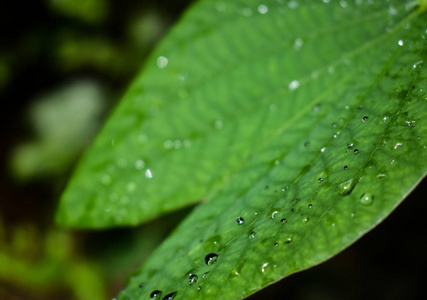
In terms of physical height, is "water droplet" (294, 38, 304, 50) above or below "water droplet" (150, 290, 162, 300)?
above

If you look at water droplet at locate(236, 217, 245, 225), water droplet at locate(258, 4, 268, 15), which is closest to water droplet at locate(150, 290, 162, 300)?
water droplet at locate(236, 217, 245, 225)

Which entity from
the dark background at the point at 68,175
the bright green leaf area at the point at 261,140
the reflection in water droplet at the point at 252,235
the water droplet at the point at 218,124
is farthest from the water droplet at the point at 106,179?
the dark background at the point at 68,175

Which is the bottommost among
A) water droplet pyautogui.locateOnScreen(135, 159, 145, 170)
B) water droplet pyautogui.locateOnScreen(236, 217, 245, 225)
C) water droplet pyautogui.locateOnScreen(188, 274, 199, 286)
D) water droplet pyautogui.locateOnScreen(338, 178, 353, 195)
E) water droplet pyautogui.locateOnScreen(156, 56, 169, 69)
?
water droplet pyautogui.locateOnScreen(135, 159, 145, 170)

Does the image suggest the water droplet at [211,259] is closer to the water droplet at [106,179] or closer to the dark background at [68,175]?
the water droplet at [106,179]

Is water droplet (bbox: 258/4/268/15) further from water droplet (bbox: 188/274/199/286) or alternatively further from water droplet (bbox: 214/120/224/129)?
water droplet (bbox: 188/274/199/286)

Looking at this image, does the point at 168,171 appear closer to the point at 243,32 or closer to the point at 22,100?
the point at 243,32

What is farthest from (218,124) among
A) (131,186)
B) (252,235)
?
(252,235)

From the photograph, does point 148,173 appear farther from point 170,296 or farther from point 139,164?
point 170,296

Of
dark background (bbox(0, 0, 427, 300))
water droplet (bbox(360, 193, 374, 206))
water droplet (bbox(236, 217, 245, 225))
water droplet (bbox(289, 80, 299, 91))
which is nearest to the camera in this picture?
water droplet (bbox(360, 193, 374, 206))
